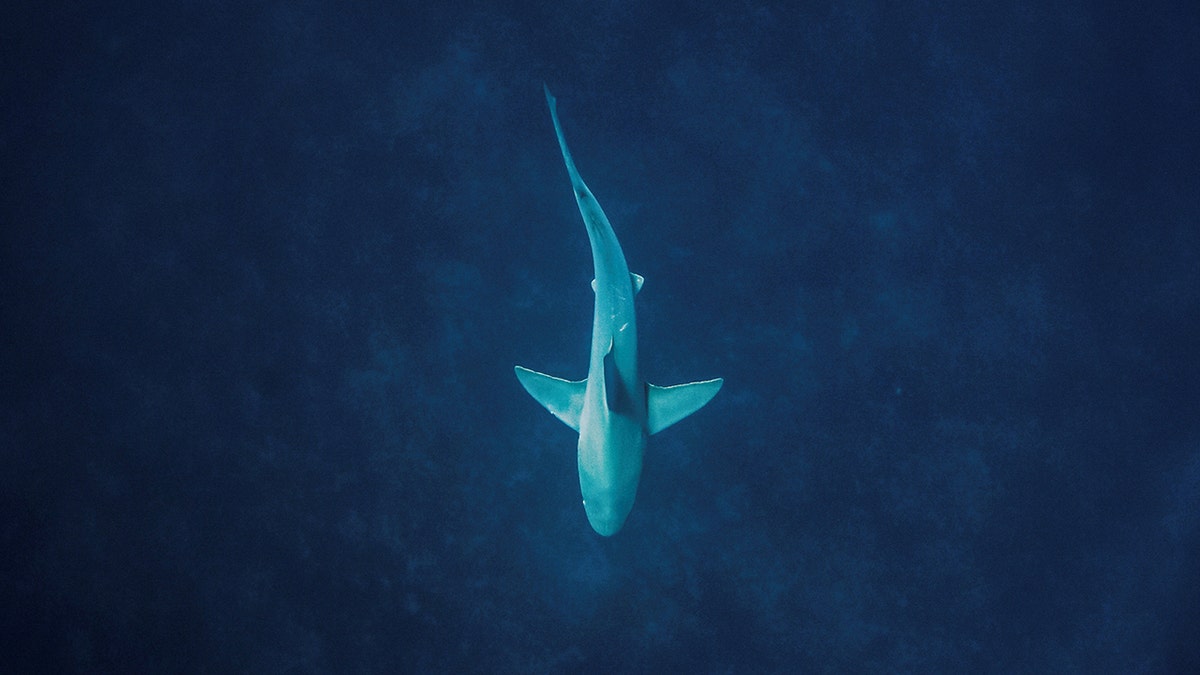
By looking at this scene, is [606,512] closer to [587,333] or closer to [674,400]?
[674,400]

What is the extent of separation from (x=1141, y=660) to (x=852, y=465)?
215 cm

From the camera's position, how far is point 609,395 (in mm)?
3752

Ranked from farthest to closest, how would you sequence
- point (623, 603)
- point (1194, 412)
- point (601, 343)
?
1. point (1194, 412)
2. point (623, 603)
3. point (601, 343)

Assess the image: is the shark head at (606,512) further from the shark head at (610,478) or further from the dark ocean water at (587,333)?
the dark ocean water at (587,333)

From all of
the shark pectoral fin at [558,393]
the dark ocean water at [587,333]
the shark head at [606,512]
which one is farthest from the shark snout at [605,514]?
the dark ocean water at [587,333]

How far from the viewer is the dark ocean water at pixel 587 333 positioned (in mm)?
5035

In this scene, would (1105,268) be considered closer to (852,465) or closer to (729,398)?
(852,465)

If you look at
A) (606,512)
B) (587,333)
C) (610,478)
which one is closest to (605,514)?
(606,512)

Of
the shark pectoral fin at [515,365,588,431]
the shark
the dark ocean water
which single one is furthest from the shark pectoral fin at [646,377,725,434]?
the dark ocean water

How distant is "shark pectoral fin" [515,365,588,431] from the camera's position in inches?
171

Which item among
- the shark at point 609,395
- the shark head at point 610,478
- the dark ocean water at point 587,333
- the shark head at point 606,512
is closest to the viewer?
the shark at point 609,395

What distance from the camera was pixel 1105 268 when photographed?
5457mm

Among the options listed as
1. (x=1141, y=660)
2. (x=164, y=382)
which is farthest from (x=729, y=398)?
(x=164, y=382)

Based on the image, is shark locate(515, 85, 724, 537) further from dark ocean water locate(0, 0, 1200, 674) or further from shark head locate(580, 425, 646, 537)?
dark ocean water locate(0, 0, 1200, 674)
